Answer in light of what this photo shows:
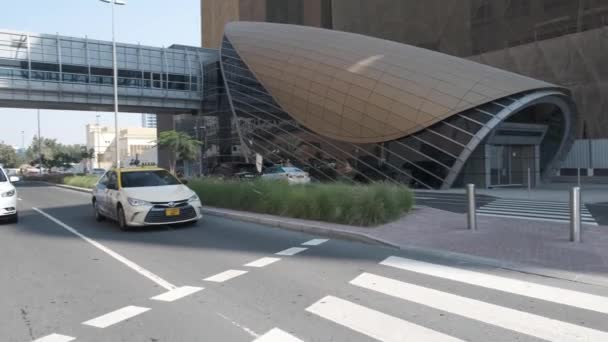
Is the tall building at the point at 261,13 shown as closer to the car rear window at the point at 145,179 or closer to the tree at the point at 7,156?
the car rear window at the point at 145,179

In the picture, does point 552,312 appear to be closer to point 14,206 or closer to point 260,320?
point 260,320

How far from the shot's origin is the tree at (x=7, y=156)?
109m

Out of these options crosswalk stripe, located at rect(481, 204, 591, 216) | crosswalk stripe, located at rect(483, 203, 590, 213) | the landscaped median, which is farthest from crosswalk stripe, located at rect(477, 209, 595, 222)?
the landscaped median

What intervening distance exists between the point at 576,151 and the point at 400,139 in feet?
39.0

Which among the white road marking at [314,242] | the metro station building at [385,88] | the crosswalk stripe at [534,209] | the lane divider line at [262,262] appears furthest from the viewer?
the metro station building at [385,88]

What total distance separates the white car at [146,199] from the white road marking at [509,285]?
Answer: 585cm

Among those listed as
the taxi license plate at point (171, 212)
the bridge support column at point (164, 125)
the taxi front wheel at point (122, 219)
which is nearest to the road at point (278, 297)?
the taxi license plate at point (171, 212)

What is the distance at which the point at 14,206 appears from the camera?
1340cm

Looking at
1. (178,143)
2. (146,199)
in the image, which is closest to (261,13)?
(178,143)

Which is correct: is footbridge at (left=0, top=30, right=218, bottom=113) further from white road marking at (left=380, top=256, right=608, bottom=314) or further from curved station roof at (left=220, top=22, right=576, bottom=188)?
white road marking at (left=380, top=256, right=608, bottom=314)

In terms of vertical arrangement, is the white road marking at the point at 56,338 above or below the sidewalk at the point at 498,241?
below

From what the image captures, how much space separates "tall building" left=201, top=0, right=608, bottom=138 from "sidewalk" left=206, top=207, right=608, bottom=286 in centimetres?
2204

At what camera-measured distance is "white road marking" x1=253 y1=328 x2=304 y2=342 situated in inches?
181

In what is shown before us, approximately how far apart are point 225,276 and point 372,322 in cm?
279
